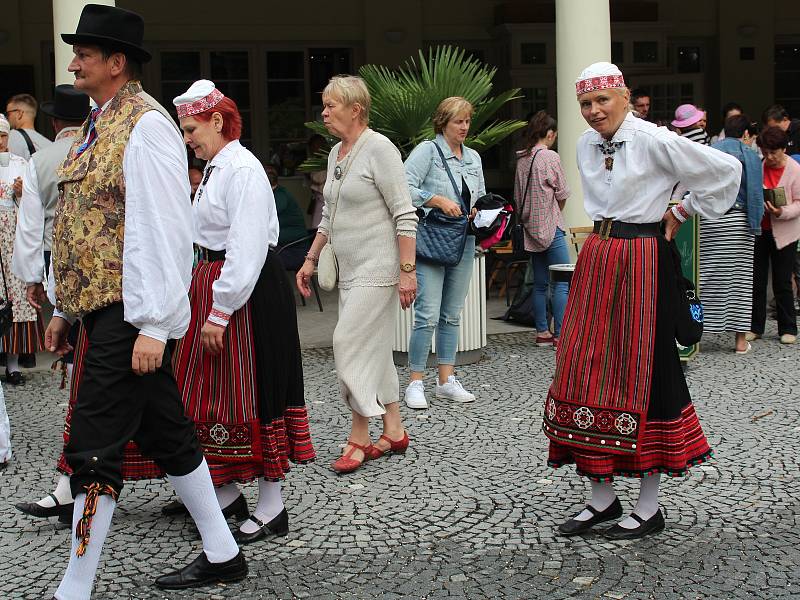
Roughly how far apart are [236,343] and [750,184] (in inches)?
203

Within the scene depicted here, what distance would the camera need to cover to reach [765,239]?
884 centimetres

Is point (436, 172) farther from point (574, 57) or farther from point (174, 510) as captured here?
point (574, 57)

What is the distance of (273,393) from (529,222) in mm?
4632

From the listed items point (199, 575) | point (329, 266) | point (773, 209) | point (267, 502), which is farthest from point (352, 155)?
point (773, 209)

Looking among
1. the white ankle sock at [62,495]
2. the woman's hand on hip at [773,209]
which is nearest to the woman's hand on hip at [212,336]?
the white ankle sock at [62,495]

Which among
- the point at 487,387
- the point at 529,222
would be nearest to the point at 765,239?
the point at 529,222

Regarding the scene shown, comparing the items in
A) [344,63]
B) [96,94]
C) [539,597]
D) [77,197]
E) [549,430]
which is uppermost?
[344,63]

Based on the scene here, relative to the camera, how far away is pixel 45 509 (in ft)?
14.9

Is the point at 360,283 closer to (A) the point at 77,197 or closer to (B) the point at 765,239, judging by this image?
(A) the point at 77,197

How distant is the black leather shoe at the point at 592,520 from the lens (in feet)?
14.1

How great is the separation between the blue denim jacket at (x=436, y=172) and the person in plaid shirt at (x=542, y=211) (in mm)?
1806

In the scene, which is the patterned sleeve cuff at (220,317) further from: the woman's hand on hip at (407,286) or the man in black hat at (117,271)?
the woman's hand on hip at (407,286)

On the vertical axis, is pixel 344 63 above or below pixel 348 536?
above

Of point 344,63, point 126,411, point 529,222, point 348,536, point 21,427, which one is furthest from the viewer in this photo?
point 344,63
